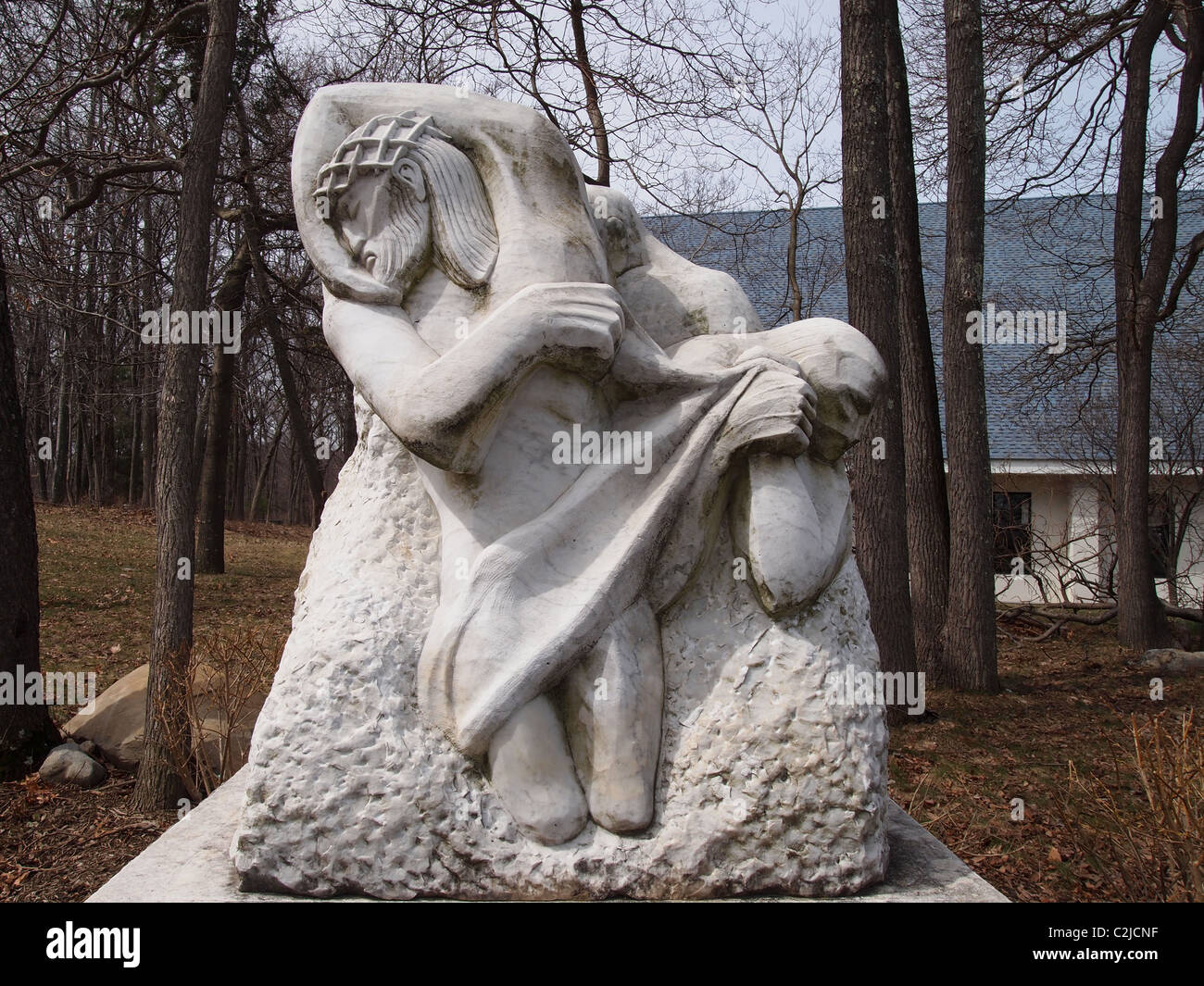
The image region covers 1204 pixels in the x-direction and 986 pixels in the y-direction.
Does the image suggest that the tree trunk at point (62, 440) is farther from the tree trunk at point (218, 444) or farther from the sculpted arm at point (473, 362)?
the sculpted arm at point (473, 362)

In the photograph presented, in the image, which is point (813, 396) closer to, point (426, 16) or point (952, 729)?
point (952, 729)

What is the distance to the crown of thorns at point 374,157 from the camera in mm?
2943

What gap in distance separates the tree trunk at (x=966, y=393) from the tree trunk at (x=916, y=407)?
469 mm

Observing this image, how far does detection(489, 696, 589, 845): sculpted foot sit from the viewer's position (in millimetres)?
2482

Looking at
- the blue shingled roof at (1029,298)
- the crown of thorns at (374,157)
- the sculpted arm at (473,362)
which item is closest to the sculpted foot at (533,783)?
the sculpted arm at (473,362)

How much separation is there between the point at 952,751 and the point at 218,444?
9.28 meters

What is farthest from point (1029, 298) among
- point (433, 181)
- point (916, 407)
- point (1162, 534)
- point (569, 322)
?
point (569, 322)

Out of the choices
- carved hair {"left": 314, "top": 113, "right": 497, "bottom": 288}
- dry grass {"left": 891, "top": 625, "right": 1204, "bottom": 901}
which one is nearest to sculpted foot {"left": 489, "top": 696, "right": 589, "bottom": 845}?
carved hair {"left": 314, "top": 113, "right": 497, "bottom": 288}

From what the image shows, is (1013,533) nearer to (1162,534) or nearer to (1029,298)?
(1162,534)

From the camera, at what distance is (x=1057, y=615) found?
12219 millimetres

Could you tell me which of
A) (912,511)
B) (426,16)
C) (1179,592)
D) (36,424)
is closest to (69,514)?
(36,424)

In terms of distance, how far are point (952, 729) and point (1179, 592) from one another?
7730 millimetres

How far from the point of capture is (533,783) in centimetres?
250

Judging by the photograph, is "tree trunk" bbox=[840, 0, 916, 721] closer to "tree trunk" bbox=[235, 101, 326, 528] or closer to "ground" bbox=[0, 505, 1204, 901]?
"ground" bbox=[0, 505, 1204, 901]
